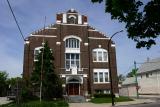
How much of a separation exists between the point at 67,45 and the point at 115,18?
37272 millimetres

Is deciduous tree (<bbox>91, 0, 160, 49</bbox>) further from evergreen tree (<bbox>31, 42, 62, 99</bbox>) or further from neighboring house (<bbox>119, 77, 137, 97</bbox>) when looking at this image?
neighboring house (<bbox>119, 77, 137, 97</bbox>)

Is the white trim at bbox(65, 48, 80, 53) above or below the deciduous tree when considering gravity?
above

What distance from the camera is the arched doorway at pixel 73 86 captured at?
160 ft

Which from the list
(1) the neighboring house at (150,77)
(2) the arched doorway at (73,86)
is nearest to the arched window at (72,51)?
(2) the arched doorway at (73,86)

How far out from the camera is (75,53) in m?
50.6

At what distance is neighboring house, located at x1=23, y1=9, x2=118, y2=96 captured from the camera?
4866 cm

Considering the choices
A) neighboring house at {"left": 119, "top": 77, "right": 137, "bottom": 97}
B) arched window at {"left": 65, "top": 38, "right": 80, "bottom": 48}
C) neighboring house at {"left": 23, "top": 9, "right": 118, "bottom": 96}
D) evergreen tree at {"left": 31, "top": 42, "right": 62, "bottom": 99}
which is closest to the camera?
evergreen tree at {"left": 31, "top": 42, "right": 62, "bottom": 99}

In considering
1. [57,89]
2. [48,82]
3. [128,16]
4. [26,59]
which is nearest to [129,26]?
[128,16]

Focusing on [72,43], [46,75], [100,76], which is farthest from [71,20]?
[46,75]

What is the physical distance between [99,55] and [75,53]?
4.55 metres

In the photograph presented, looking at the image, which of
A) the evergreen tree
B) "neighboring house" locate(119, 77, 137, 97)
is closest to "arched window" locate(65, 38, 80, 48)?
the evergreen tree

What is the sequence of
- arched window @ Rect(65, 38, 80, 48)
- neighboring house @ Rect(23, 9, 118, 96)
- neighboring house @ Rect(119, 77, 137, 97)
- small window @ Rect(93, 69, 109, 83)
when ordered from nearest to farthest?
neighboring house @ Rect(23, 9, 118, 96)
small window @ Rect(93, 69, 109, 83)
arched window @ Rect(65, 38, 80, 48)
neighboring house @ Rect(119, 77, 137, 97)

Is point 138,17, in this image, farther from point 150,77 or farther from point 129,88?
point 129,88

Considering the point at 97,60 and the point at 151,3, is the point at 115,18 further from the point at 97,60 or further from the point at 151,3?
the point at 97,60
